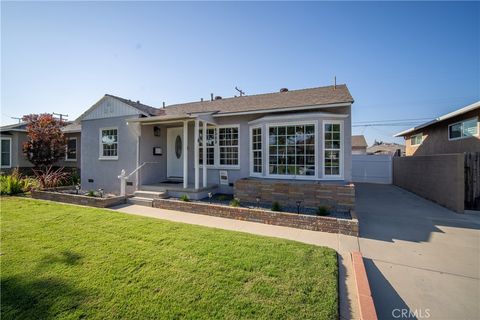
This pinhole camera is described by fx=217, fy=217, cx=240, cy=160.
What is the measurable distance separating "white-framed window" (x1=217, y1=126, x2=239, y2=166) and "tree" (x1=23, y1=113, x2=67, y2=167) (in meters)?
12.3

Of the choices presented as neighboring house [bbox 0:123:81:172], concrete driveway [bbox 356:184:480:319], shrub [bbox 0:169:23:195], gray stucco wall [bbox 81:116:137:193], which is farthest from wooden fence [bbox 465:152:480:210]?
neighboring house [bbox 0:123:81:172]

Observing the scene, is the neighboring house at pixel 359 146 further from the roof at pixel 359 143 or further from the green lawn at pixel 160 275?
the green lawn at pixel 160 275

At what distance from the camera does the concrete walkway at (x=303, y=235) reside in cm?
313

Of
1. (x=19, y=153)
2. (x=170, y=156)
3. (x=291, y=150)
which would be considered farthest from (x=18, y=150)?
(x=291, y=150)

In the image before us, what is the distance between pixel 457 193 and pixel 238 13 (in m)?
10.8

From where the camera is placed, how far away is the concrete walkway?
123 inches

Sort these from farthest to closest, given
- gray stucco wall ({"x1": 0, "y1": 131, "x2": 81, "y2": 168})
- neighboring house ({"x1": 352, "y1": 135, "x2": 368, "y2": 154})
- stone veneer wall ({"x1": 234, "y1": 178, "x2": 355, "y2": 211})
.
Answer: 1. neighboring house ({"x1": 352, "y1": 135, "x2": 368, "y2": 154})
2. gray stucco wall ({"x1": 0, "y1": 131, "x2": 81, "y2": 168})
3. stone veneer wall ({"x1": 234, "y1": 178, "x2": 355, "y2": 211})

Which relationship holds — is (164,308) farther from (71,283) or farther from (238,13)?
(238,13)

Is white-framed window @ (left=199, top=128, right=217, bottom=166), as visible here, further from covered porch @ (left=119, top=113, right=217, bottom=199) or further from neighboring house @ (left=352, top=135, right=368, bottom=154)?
neighboring house @ (left=352, top=135, right=368, bottom=154)

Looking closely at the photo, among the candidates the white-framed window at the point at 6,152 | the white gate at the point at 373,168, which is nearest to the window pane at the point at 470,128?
the white gate at the point at 373,168

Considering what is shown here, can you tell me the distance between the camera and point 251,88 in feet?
54.4

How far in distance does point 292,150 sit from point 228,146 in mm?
3059

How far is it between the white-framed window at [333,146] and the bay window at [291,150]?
0.48 metres

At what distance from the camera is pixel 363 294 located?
120 inches
